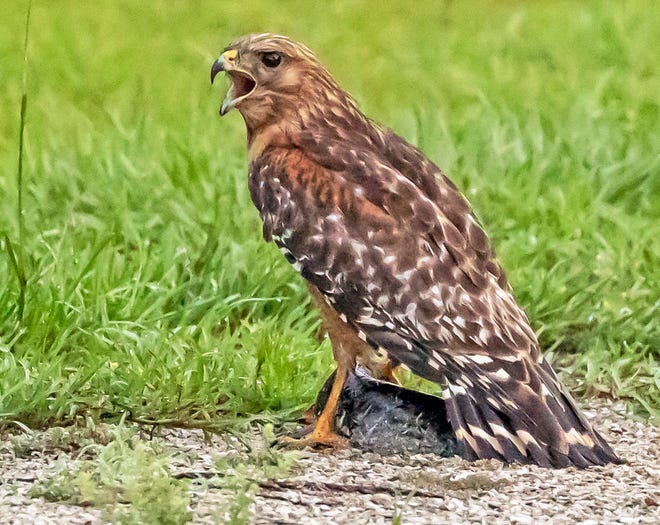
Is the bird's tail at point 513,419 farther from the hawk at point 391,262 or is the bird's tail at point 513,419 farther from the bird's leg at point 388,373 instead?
the bird's leg at point 388,373

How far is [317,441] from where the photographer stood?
18.3 ft

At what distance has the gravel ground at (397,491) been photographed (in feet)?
15.8

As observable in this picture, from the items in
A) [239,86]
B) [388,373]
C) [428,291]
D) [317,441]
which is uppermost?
[239,86]

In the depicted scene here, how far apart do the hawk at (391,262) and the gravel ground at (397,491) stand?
13 cm

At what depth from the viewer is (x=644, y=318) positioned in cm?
708

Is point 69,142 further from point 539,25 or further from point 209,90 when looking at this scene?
point 539,25

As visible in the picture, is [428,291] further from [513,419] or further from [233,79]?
[233,79]

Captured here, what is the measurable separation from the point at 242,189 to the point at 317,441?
2.81 metres

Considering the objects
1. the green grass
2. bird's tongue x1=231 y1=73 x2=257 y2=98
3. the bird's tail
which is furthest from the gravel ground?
bird's tongue x1=231 y1=73 x2=257 y2=98

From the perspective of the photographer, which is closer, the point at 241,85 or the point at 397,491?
Result: the point at 397,491

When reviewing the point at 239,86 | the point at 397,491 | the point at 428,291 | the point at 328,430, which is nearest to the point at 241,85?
the point at 239,86

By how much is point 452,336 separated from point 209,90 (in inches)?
191

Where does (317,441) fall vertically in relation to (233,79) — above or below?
below

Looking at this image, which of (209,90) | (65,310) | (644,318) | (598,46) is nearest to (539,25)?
(598,46)
